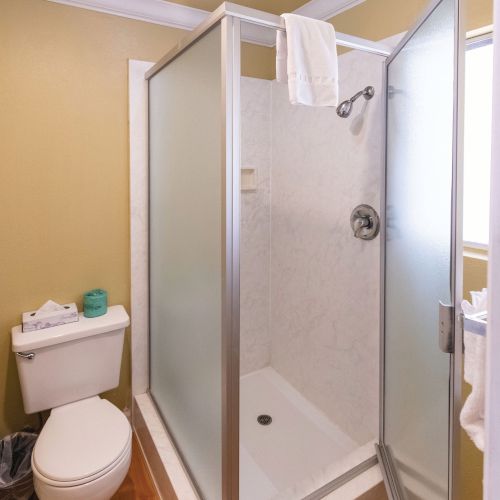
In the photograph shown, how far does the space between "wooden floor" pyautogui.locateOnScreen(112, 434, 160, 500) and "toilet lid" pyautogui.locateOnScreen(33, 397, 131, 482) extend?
422mm

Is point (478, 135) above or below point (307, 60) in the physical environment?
below

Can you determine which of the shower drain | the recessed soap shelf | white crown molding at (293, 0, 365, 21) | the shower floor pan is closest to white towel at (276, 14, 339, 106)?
white crown molding at (293, 0, 365, 21)

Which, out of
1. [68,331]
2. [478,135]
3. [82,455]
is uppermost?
[478,135]

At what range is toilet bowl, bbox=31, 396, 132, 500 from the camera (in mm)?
1352

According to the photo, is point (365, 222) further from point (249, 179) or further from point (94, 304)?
point (94, 304)

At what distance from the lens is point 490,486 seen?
0.39 metres

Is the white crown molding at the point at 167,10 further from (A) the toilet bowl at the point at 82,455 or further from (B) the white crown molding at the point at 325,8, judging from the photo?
(A) the toilet bowl at the point at 82,455

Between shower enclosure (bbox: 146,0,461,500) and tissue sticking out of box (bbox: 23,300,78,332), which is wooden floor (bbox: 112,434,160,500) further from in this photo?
tissue sticking out of box (bbox: 23,300,78,332)

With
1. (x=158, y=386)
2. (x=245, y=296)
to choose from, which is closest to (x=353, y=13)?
(x=245, y=296)

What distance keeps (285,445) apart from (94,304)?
1.28m

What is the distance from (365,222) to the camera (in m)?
1.81

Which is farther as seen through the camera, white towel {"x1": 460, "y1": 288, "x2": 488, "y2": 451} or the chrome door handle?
the chrome door handle

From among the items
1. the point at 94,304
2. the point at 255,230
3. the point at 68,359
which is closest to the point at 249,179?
the point at 255,230

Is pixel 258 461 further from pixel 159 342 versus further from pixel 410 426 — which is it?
pixel 410 426
